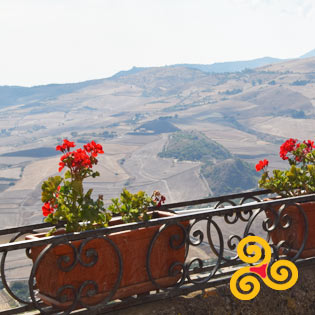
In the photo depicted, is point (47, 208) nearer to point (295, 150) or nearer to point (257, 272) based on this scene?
point (257, 272)

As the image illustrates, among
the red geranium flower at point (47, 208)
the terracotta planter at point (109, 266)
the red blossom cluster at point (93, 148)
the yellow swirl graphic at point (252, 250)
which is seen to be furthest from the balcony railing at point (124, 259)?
the red blossom cluster at point (93, 148)

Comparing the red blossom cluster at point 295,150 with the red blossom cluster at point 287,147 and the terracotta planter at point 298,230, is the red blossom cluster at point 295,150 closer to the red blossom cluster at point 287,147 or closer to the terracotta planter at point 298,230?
the red blossom cluster at point 287,147

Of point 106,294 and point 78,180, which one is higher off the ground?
point 78,180

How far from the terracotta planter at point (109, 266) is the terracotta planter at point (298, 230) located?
3.59 feet

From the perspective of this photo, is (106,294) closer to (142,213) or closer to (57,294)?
(57,294)

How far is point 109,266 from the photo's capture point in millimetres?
3189

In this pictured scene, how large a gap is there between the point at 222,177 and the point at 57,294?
169 m

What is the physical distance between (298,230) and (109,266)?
1.77 metres

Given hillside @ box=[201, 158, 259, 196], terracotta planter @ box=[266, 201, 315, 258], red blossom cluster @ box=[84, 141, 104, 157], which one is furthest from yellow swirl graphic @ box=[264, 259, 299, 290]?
hillside @ box=[201, 158, 259, 196]

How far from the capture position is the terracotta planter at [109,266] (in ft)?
9.95

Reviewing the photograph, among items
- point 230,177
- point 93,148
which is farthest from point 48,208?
point 230,177

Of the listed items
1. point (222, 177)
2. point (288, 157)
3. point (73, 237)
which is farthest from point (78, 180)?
point (222, 177)

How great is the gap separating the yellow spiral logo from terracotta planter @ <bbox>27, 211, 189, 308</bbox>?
496 mm

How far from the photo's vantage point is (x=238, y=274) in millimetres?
3707
